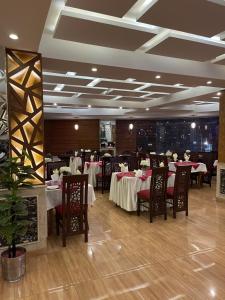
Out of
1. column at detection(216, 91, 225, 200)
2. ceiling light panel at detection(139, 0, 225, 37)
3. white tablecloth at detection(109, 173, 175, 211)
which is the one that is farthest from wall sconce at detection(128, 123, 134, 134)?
ceiling light panel at detection(139, 0, 225, 37)

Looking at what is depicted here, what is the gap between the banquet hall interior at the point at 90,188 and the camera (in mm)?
2561

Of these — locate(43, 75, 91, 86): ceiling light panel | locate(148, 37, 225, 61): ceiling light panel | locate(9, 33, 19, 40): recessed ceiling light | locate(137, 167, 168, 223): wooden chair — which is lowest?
locate(137, 167, 168, 223): wooden chair

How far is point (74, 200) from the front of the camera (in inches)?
141

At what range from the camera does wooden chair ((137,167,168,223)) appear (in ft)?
14.8

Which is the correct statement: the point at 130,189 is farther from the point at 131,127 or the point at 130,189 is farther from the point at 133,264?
the point at 131,127

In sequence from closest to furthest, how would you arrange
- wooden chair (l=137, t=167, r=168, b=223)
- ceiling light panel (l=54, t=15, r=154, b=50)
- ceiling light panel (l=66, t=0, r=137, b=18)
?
ceiling light panel (l=66, t=0, r=137, b=18)
ceiling light panel (l=54, t=15, r=154, b=50)
wooden chair (l=137, t=167, r=168, b=223)

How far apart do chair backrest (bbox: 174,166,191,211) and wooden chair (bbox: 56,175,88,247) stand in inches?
78.0

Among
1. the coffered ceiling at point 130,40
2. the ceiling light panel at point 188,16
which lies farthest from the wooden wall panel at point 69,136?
the ceiling light panel at point 188,16

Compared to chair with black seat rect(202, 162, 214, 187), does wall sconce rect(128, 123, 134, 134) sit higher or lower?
higher

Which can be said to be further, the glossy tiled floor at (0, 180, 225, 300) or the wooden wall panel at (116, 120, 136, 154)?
the wooden wall panel at (116, 120, 136, 154)

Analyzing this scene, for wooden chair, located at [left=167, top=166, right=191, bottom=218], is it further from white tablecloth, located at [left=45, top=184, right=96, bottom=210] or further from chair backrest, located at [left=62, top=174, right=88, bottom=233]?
white tablecloth, located at [left=45, top=184, right=96, bottom=210]

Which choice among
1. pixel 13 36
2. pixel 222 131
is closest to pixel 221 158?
pixel 222 131

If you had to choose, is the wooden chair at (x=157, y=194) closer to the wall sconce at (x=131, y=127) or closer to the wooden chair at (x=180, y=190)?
the wooden chair at (x=180, y=190)

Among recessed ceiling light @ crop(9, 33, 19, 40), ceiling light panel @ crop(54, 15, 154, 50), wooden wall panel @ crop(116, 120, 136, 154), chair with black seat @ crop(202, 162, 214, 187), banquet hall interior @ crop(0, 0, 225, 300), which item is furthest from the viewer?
wooden wall panel @ crop(116, 120, 136, 154)
